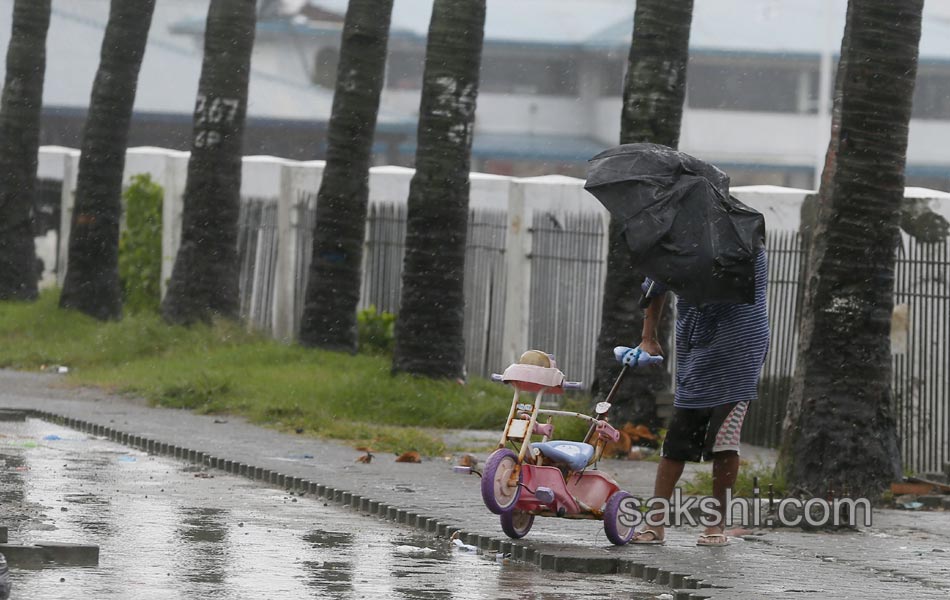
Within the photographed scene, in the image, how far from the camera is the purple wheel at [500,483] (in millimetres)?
9797

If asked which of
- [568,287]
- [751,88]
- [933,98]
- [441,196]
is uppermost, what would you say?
[751,88]

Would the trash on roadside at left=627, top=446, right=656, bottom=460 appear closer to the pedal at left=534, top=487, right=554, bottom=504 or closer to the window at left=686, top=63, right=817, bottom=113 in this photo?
the pedal at left=534, top=487, right=554, bottom=504

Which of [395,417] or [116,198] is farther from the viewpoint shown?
[116,198]

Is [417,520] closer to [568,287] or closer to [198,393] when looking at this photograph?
[198,393]

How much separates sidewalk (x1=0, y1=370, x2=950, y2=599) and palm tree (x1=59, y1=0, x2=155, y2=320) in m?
8.77

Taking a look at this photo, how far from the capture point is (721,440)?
1034 centimetres

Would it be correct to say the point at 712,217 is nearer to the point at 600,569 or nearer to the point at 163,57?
the point at 600,569

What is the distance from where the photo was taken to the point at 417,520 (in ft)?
36.1

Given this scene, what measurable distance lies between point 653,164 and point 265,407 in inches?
308

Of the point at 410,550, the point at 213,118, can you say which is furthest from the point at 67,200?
the point at 410,550

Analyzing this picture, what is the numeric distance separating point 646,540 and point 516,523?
723 mm

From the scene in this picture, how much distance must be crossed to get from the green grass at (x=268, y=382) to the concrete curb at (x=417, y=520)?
1.69 m

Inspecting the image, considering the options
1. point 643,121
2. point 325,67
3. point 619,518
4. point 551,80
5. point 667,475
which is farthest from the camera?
point 551,80

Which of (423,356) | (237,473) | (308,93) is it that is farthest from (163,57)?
(237,473)
